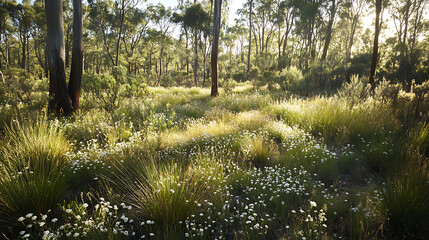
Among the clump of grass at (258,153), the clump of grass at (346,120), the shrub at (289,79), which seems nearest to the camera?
the clump of grass at (258,153)

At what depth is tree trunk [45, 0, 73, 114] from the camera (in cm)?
598

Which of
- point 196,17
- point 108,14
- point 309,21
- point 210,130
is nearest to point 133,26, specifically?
point 108,14

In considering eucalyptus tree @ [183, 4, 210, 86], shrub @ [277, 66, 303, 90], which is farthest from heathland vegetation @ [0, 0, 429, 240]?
eucalyptus tree @ [183, 4, 210, 86]

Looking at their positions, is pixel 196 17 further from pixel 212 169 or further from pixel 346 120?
pixel 212 169

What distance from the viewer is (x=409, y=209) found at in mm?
1968

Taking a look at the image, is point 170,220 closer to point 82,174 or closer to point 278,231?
point 278,231

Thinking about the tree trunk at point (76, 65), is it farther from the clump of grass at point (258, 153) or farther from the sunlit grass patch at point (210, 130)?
the clump of grass at point (258, 153)

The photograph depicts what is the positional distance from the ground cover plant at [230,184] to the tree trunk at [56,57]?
217cm

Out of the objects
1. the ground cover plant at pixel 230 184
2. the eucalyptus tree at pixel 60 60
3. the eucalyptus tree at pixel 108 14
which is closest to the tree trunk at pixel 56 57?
the eucalyptus tree at pixel 60 60

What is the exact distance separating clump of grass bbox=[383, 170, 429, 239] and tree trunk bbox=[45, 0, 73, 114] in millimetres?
7933

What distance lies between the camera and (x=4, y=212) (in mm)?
2053

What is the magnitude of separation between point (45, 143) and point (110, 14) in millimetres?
30103

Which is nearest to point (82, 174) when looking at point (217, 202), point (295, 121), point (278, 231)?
point (217, 202)

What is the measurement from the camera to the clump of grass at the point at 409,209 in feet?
6.31
